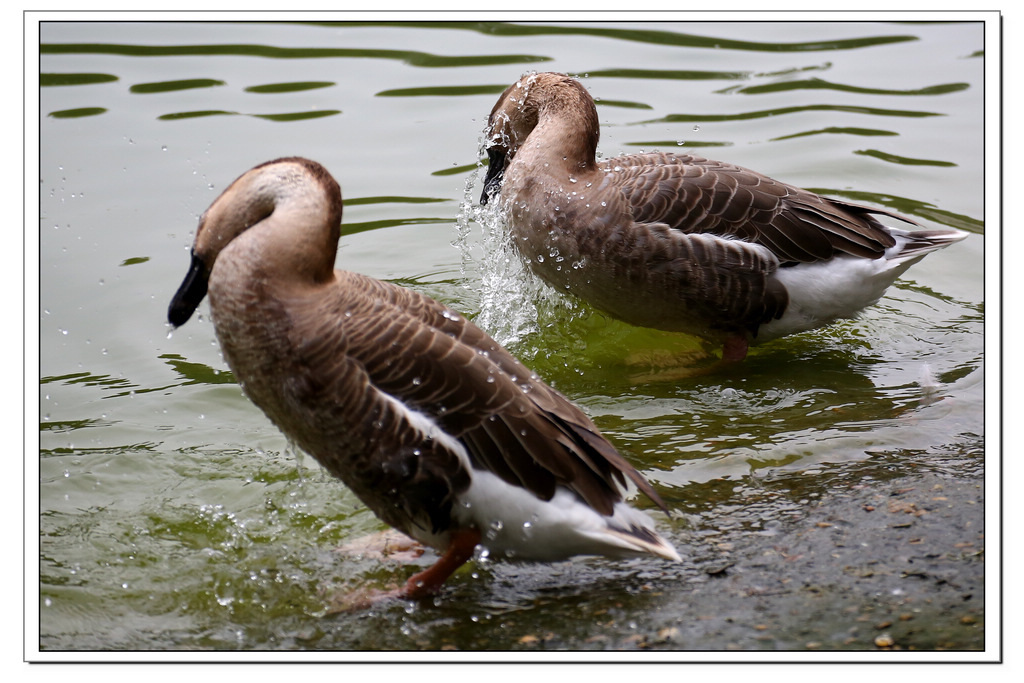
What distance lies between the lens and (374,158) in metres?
9.61

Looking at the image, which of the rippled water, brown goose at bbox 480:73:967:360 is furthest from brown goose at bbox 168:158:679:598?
brown goose at bbox 480:73:967:360

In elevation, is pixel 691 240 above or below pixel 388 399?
above

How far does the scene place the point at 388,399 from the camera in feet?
13.2

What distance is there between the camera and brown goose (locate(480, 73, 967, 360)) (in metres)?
6.39

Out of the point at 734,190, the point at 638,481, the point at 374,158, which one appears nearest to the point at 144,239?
the point at 374,158

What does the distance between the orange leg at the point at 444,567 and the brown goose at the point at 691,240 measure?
264 centimetres

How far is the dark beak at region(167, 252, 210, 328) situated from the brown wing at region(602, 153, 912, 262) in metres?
2.97

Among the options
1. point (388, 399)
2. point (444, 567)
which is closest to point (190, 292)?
point (388, 399)

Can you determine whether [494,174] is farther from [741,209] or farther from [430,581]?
[430,581]

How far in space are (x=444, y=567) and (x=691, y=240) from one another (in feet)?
9.59

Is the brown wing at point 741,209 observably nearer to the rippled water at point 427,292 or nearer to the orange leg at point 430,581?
the rippled water at point 427,292
